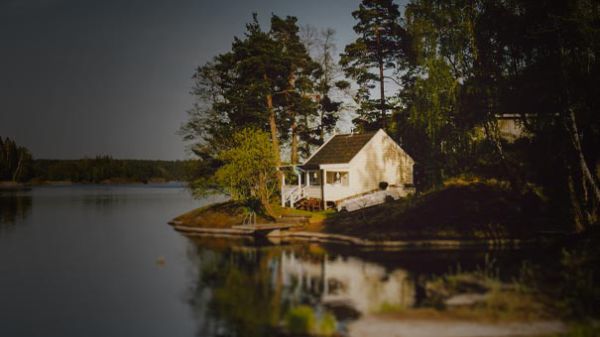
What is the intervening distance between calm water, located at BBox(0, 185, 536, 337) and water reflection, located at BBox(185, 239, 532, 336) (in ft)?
0.14

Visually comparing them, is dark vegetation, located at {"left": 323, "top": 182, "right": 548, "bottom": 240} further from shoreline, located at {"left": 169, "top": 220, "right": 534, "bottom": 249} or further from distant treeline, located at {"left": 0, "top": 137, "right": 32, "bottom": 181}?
distant treeline, located at {"left": 0, "top": 137, "right": 32, "bottom": 181}

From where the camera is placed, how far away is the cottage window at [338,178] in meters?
45.3

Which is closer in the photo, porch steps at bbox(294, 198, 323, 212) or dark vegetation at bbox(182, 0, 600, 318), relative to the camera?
dark vegetation at bbox(182, 0, 600, 318)

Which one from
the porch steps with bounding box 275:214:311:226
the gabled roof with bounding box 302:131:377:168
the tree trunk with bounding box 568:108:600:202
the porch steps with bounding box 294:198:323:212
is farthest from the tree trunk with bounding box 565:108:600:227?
the porch steps with bounding box 294:198:323:212

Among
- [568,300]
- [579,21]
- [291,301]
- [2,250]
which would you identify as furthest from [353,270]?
[2,250]

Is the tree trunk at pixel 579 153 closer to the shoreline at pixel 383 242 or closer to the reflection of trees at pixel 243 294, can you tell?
the shoreline at pixel 383 242

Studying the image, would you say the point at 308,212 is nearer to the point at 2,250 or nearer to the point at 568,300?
the point at 2,250

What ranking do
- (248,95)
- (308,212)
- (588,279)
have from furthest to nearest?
(248,95) → (308,212) → (588,279)

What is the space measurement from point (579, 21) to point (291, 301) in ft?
62.0

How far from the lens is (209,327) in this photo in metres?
16.0

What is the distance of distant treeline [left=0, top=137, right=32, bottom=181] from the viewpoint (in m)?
184

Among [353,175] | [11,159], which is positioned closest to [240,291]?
[353,175]

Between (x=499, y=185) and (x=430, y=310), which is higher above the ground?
→ (x=499, y=185)

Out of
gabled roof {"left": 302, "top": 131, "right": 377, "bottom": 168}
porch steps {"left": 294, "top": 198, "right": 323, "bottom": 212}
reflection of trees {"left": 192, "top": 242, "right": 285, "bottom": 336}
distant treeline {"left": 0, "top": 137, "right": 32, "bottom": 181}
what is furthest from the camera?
distant treeline {"left": 0, "top": 137, "right": 32, "bottom": 181}
